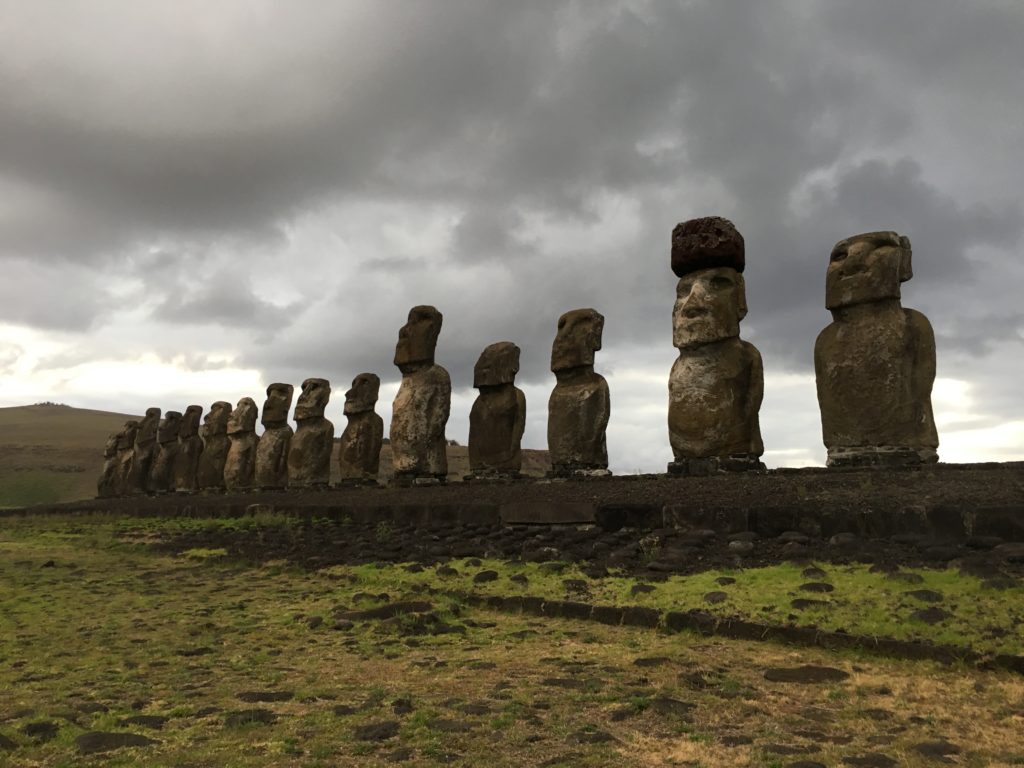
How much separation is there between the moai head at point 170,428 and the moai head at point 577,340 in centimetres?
1770

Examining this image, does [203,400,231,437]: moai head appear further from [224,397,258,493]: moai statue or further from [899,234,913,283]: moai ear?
[899,234,913,283]: moai ear

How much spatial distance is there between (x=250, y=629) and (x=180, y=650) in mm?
703

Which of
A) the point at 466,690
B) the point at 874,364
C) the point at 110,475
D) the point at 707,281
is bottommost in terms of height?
the point at 466,690

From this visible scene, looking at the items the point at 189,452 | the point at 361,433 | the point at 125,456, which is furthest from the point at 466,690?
the point at 125,456

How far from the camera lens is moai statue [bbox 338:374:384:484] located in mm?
17344

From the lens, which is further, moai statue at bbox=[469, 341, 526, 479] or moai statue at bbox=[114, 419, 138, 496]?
moai statue at bbox=[114, 419, 138, 496]

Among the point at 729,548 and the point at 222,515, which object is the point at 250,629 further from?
the point at 222,515

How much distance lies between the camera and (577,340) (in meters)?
12.7

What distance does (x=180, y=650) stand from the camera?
210 inches

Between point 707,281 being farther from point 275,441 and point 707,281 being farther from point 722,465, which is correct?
point 275,441

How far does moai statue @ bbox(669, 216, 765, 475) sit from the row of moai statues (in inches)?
0.7

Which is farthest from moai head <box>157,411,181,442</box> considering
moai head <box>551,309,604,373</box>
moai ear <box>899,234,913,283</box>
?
moai ear <box>899,234,913,283</box>

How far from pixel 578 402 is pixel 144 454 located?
20295 millimetres

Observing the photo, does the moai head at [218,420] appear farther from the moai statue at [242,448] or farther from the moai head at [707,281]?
the moai head at [707,281]
